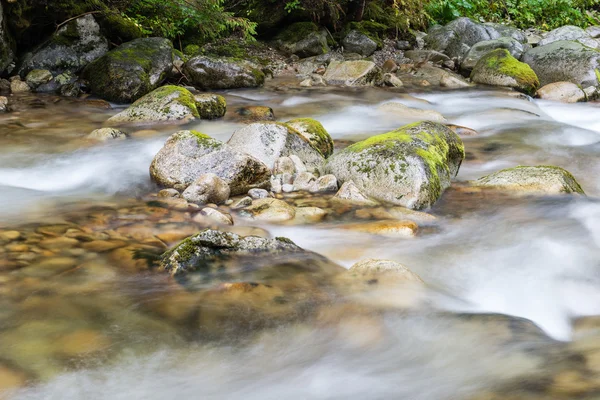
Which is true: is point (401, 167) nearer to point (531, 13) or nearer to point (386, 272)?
point (386, 272)

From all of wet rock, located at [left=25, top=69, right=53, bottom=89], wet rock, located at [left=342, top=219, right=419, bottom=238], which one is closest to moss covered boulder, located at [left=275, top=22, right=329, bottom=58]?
wet rock, located at [left=25, top=69, right=53, bottom=89]

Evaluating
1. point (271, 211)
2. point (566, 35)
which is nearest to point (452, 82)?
point (566, 35)

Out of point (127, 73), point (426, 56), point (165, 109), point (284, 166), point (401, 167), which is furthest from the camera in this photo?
point (426, 56)

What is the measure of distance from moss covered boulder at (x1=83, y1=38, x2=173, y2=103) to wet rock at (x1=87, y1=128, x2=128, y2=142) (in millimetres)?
2205

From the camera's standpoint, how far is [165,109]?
7719mm

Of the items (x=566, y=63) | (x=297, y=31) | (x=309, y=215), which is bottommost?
(x=309, y=215)

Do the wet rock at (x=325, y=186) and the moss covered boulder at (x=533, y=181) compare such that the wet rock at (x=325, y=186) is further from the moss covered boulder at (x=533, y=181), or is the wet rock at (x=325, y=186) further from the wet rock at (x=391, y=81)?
the wet rock at (x=391, y=81)

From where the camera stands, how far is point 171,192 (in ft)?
16.7

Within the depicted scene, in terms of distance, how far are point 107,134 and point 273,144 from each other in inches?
101

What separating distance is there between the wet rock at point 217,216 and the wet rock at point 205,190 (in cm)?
37

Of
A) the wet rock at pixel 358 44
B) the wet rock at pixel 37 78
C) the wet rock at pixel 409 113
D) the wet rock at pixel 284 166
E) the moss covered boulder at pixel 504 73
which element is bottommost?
the wet rock at pixel 284 166

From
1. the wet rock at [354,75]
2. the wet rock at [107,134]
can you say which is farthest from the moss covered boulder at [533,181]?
the wet rock at [354,75]

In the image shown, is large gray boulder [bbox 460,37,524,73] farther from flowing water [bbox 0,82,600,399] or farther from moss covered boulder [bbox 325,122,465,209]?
moss covered boulder [bbox 325,122,465,209]

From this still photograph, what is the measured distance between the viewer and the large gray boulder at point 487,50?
13.5 meters
